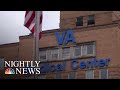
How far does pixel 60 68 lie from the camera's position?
43.5m

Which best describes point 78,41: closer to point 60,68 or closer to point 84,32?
point 84,32

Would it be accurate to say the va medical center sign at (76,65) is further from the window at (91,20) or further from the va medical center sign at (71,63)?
the window at (91,20)

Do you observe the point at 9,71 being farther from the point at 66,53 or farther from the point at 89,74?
the point at 89,74

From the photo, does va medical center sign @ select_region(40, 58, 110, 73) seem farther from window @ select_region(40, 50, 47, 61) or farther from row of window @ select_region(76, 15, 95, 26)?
row of window @ select_region(76, 15, 95, 26)

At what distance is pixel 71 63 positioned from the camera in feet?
140

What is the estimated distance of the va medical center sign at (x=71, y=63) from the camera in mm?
40797

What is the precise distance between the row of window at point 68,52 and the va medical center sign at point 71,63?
78 cm

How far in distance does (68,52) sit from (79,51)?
60.0 inches

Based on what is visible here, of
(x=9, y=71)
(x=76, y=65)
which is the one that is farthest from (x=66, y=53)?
(x=9, y=71)

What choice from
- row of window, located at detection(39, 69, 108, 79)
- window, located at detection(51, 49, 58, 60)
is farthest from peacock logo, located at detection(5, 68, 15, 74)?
window, located at detection(51, 49, 58, 60)

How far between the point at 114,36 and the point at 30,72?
12.0m

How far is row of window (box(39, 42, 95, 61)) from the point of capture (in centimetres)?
4178
